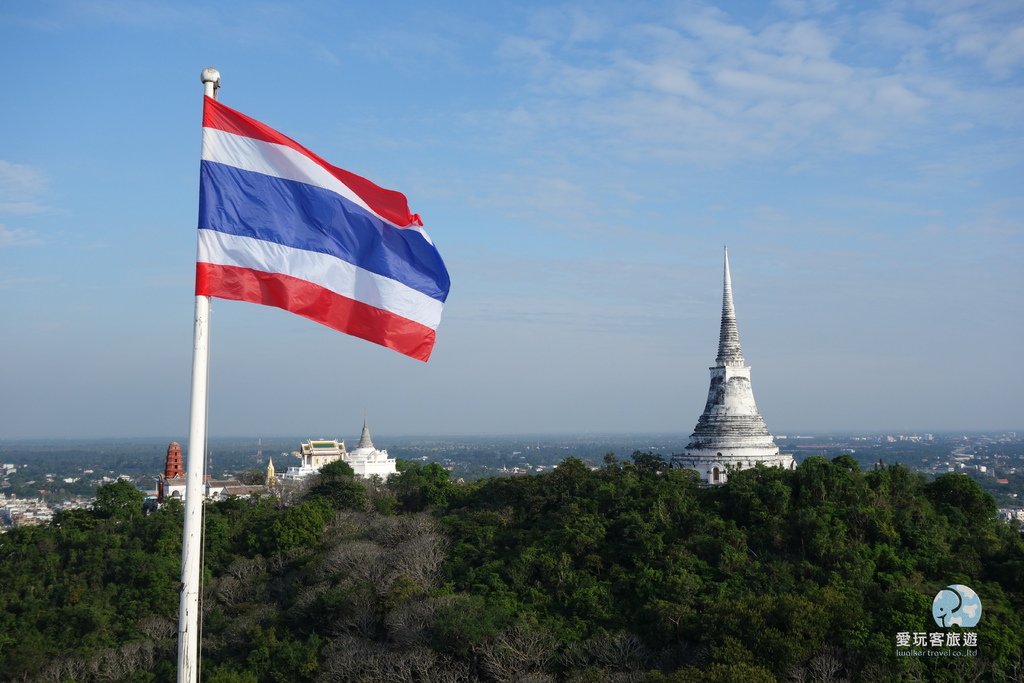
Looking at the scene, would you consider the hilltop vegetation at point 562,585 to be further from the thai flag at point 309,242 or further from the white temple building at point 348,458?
the white temple building at point 348,458

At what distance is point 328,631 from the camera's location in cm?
3111

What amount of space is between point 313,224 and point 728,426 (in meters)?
43.5

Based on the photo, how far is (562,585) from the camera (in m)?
30.9

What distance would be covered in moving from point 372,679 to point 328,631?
4648mm

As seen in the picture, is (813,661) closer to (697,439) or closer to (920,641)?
(920,641)

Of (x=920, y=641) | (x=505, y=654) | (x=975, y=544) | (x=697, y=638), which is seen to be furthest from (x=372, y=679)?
(x=975, y=544)

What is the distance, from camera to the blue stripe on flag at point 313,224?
36.0ft

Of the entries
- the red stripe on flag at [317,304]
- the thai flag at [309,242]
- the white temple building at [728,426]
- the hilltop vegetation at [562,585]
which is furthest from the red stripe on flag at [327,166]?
the white temple building at [728,426]

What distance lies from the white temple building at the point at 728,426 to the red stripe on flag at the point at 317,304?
40.9 meters

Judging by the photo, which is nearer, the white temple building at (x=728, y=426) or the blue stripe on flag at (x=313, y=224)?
the blue stripe on flag at (x=313, y=224)

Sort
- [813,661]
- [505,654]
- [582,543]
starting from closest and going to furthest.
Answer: [813,661]
[505,654]
[582,543]

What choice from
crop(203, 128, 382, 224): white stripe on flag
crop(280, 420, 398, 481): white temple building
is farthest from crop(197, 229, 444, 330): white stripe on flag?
crop(280, 420, 398, 481): white temple building

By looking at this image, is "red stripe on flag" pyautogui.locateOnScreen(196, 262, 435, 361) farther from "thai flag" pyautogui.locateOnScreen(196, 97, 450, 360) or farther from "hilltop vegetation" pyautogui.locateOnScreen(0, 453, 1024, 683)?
"hilltop vegetation" pyautogui.locateOnScreen(0, 453, 1024, 683)

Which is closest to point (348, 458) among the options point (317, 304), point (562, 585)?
point (562, 585)
